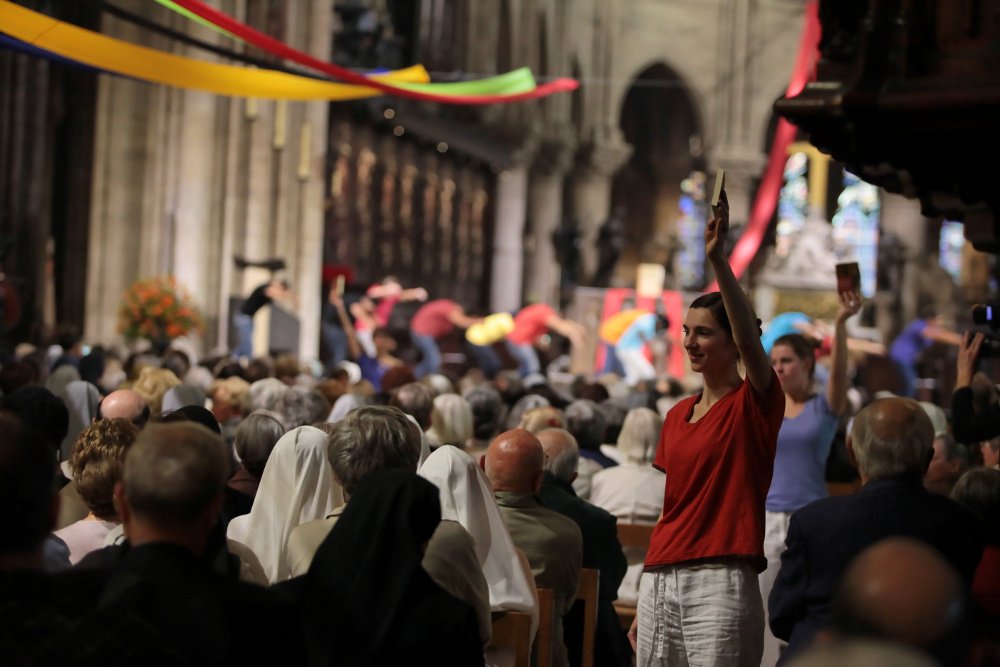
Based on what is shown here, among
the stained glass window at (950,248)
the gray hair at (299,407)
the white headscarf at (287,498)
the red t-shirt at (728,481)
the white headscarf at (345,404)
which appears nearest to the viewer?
the red t-shirt at (728,481)

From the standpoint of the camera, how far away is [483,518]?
4352mm

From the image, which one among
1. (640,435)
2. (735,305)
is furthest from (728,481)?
(640,435)

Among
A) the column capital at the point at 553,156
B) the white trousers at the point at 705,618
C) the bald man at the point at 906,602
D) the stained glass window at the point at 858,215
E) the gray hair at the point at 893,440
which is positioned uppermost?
the column capital at the point at 553,156

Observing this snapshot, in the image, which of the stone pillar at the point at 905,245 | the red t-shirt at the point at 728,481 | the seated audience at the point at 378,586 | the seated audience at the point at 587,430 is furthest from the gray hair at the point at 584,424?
the stone pillar at the point at 905,245

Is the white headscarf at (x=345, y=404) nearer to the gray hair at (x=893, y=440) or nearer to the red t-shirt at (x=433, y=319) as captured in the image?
the gray hair at (x=893, y=440)

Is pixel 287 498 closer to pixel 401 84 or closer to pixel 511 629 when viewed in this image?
pixel 511 629

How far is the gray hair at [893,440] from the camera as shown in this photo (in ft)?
13.1

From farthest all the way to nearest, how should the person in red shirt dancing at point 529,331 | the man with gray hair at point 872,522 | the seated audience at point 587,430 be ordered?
→ the person in red shirt dancing at point 529,331 → the seated audience at point 587,430 → the man with gray hair at point 872,522

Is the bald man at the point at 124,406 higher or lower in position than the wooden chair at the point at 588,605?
higher

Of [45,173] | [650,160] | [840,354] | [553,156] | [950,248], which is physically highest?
[650,160]

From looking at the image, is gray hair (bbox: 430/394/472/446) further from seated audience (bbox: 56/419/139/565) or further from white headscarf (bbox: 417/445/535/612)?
seated audience (bbox: 56/419/139/565)

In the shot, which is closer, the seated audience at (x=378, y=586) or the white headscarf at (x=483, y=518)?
the seated audience at (x=378, y=586)

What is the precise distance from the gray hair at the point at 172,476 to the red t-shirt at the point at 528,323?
56.2 feet

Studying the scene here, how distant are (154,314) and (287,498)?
1218cm
